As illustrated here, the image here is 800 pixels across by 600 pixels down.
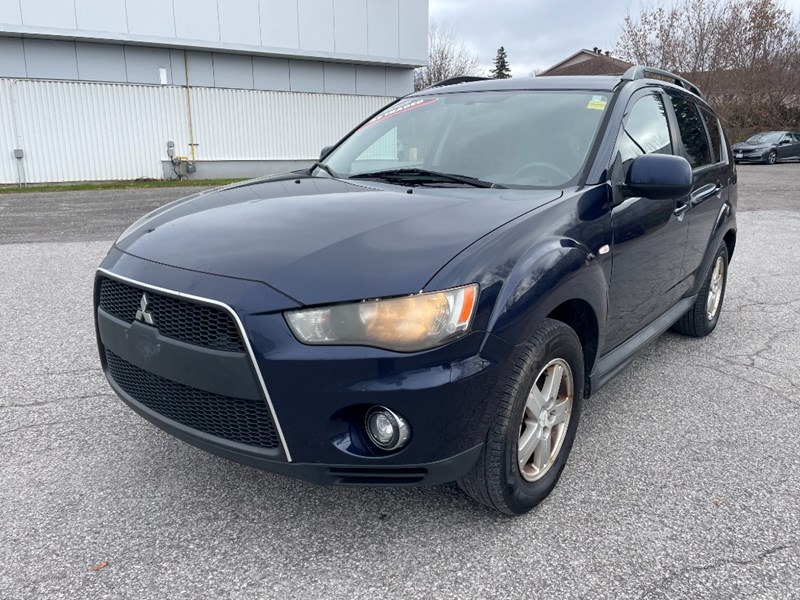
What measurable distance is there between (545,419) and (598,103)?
1726mm

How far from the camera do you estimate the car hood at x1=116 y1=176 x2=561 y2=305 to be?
218 centimetres

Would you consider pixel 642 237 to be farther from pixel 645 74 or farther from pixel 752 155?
pixel 752 155

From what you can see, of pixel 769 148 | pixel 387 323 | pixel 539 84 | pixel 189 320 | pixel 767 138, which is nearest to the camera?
pixel 387 323

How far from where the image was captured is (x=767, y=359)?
14.7 feet

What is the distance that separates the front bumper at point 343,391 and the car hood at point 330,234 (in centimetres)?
12

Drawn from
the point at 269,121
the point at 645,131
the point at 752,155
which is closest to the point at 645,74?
the point at 645,131

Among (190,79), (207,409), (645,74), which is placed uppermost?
(190,79)

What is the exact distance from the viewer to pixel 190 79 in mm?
19578

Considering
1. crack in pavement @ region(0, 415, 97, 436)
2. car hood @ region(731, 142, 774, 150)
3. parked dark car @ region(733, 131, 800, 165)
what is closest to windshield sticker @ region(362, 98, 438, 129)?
crack in pavement @ region(0, 415, 97, 436)

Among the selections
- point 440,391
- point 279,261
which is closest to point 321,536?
point 440,391

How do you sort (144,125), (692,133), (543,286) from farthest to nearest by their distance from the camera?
(144,125) → (692,133) → (543,286)

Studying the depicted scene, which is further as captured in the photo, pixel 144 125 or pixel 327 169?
pixel 144 125

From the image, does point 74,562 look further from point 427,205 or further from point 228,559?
point 427,205

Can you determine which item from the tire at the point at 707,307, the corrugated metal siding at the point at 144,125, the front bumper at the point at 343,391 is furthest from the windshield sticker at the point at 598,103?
the corrugated metal siding at the point at 144,125
